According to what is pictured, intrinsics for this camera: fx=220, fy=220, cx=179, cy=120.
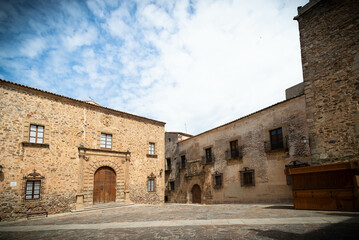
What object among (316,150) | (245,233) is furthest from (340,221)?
(316,150)

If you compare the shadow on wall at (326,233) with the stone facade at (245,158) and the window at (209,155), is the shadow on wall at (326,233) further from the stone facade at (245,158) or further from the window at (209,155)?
the window at (209,155)

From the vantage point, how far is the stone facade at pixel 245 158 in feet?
42.4

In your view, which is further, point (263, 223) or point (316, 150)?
point (316, 150)

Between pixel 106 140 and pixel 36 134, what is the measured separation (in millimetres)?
4177

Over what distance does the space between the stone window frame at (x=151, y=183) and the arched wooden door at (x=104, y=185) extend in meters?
2.90

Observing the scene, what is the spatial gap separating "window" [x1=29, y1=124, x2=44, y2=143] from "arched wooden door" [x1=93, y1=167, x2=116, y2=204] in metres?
3.91

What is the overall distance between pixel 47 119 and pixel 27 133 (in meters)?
1.27

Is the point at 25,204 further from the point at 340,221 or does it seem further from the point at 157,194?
the point at 340,221

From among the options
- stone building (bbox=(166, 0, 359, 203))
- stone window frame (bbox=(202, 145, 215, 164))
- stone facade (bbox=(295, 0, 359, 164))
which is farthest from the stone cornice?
stone facade (bbox=(295, 0, 359, 164))

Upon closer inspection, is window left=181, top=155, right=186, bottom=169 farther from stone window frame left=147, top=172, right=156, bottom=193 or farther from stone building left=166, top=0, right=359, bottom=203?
stone window frame left=147, top=172, right=156, bottom=193

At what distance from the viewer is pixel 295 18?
36.4 ft

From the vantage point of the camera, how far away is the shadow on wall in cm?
445

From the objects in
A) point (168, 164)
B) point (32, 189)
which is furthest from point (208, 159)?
point (32, 189)

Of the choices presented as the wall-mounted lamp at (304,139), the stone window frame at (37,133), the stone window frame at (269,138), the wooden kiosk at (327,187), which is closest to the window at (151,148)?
the stone window frame at (37,133)
